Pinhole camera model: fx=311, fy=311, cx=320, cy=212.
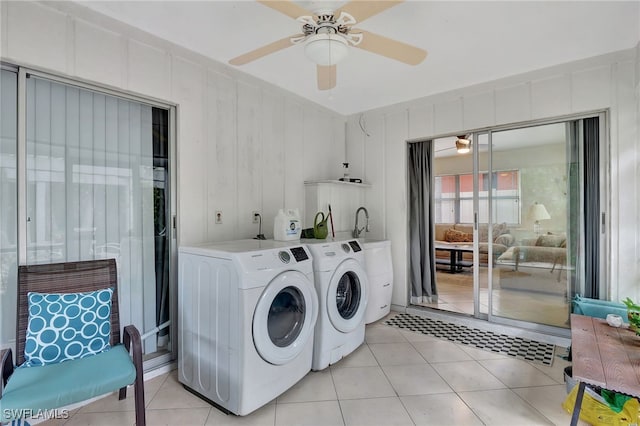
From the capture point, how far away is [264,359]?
1867 mm

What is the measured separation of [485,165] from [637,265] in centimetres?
145

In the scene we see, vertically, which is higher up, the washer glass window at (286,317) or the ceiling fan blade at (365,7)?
the ceiling fan blade at (365,7)

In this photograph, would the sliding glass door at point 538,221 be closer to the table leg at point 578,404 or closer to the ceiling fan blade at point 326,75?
the table leg at point 578,404

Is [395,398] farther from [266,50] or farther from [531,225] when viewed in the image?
[266,50]

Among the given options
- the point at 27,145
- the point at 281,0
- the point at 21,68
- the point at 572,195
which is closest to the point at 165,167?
the point at 27,145

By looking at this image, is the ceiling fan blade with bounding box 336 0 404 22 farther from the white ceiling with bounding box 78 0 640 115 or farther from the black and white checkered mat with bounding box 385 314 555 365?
the black and white checkered mat with bounding box 385 314 555 365

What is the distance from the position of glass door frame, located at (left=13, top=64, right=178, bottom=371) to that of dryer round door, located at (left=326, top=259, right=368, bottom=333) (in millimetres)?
1238

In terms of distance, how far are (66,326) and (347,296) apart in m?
1.92

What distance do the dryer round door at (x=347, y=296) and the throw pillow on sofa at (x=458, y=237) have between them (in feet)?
13.4

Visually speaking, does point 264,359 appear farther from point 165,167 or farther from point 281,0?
point 281,0

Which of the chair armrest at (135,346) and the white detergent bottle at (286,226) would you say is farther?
the white detergent bottle at (286,226)

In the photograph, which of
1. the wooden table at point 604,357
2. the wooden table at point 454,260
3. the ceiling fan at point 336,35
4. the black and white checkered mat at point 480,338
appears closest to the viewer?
the wooden table at point 604,357

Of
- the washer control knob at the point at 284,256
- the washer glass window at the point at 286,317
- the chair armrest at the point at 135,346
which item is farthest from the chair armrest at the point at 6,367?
the washer control knob at the point at 284,256

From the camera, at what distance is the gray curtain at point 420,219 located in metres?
3.86
